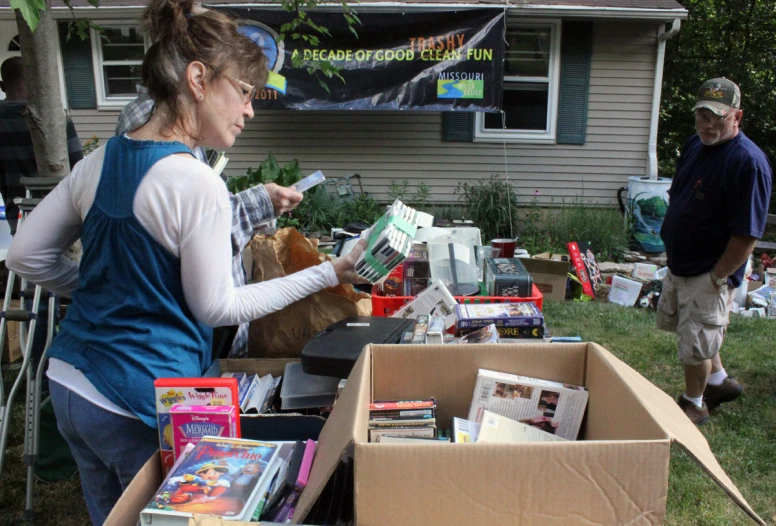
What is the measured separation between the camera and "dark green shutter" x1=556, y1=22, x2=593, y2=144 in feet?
28.3

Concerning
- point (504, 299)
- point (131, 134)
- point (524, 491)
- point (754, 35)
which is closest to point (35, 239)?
point (131, 134)

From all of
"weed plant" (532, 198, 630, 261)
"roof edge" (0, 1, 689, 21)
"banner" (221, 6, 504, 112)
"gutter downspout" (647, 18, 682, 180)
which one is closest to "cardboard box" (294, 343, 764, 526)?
"weed plant" (532, 198, 630, 261)

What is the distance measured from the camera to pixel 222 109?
1514 mm

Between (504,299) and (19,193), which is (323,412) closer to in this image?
(504,299)

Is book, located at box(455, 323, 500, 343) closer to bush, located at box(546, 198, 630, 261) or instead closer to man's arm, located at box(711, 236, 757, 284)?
man's arm, located at box(711, 236, 757, 284)

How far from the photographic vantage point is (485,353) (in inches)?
64.3

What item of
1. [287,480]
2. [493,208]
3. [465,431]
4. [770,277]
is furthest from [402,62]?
[287,480]

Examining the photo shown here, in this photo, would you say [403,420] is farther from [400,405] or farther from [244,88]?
[244,88]

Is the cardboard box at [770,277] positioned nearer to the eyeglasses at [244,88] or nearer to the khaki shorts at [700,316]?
the khaki shorts at [700,316]

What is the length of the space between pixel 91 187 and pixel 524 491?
1137 mm

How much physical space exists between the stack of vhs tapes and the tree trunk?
191 centimetres

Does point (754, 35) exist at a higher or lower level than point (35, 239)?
higher

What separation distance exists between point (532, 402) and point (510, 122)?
8.06m

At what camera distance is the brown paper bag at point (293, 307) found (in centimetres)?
205
